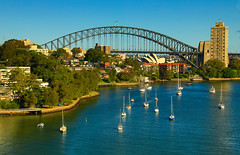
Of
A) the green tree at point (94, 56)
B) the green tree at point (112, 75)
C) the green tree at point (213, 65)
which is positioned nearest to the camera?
the green tree at point (112, 75)

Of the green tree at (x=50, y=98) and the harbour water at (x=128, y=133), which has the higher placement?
the green tree at (x=50, y=98)

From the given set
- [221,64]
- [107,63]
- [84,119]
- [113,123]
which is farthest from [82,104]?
[221,64]

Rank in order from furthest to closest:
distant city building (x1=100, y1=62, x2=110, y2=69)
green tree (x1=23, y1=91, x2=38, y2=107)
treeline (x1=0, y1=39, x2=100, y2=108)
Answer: distant city building (x1=100, y1=62, x2=110, y2=69) < treeline (x1=0, y1=39, x2=100, y2=108) < green tree (x1=23, y1=91, x2=38, y2=107)

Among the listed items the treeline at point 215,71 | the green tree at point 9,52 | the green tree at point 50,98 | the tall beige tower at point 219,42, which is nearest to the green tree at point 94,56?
the treeline at point 215,71

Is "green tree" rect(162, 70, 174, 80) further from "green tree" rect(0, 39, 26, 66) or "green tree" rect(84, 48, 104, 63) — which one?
"green tree" rect(0, 39, 26, 66)

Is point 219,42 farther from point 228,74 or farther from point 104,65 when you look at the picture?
point 104,65

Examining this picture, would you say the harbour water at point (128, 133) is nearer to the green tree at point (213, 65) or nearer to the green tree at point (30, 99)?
the green tree at point (30, 99)

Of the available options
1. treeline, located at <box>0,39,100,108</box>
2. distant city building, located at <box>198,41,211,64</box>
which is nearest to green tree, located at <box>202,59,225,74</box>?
distant city building, located at <box>198,41,211,64</box>
